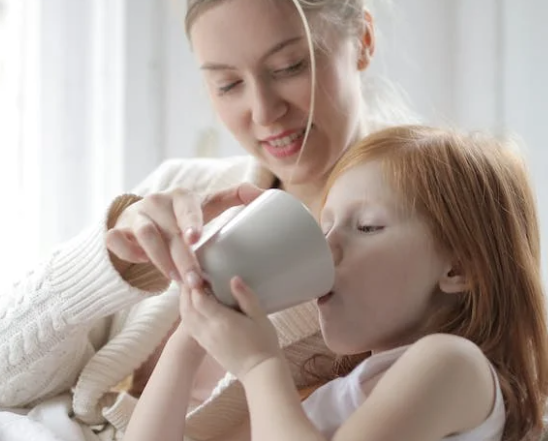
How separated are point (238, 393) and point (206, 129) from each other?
96cm

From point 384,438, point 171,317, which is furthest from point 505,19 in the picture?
point 384,438

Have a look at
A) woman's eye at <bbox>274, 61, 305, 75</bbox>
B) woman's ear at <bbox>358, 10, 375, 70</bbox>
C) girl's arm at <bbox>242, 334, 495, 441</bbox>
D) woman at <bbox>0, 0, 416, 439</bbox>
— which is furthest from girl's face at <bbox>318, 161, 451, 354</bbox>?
woman's ear at <bbox>358, 10, 375, 70</bbox>

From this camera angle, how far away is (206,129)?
6.63 feet

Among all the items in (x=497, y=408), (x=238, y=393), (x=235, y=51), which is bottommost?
(x=238, y=393)

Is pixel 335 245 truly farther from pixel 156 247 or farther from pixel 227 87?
pixel 227 87

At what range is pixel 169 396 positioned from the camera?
99 cm

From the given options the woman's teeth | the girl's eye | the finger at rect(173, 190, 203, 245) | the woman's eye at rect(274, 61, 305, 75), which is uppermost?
the woman's eye at rect(274, 61, 305, 75)

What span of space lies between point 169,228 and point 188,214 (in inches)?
0.9

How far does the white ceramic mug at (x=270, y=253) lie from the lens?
2.69ft

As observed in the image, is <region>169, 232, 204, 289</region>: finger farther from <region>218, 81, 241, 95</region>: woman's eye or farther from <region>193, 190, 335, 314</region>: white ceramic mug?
<region>218, 81, 241, 95</region>: woman's eye

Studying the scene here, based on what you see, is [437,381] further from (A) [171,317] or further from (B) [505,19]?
(B) [505,19]

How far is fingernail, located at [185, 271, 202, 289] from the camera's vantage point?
2.75 feet

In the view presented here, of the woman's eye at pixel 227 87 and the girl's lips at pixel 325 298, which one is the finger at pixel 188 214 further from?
the woman's eye at pixel 227 87

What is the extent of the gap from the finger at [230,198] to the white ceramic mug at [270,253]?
0.86ft
